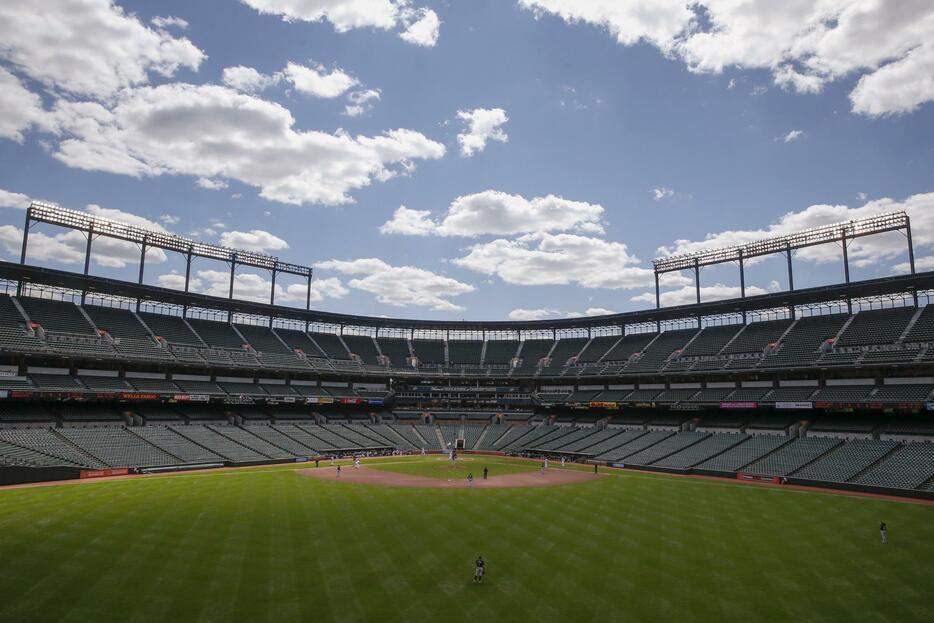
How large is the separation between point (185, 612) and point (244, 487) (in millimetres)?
27683

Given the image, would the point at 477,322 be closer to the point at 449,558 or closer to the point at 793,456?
the point at 793,456

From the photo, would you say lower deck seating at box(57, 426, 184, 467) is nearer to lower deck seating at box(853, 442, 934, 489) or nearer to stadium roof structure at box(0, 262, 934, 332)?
Result: stadium roof structure at box(0, 262, 934, 332)

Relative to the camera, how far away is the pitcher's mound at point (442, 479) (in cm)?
4881

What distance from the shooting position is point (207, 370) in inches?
2859

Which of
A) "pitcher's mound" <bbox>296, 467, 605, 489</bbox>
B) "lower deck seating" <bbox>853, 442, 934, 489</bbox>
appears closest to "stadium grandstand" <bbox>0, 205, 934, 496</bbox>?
"lower deck seating" <bbox>853, 442, 934, 489</bbox>

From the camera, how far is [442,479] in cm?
5256

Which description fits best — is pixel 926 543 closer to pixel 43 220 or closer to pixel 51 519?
pixel 51 519

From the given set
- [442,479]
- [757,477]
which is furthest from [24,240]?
[757,477]

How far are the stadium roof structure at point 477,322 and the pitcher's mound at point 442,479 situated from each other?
3238 centimetres

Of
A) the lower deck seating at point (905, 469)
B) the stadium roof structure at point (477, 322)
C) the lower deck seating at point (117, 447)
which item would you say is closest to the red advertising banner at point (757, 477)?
the lower deck seating at point (905, 469)

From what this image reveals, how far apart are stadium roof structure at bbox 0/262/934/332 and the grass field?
3043 cm

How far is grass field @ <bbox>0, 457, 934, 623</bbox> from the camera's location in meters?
18.8

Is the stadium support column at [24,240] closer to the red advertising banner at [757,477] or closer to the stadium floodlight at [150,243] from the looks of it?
the stadium floodlight at [150,243]

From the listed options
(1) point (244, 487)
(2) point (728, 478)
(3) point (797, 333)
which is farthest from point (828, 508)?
(1) point (244, 487)
